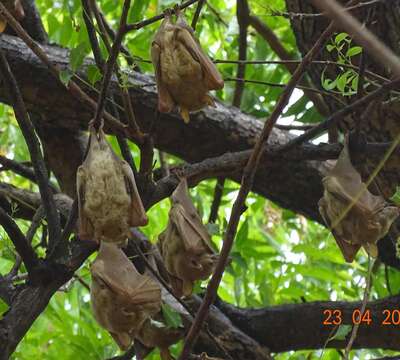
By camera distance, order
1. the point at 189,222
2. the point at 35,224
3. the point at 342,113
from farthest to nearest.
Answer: the point at 35,224 < the point at 342,113 < the point at 189,222

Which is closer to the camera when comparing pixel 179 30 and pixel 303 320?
pixel 179 30

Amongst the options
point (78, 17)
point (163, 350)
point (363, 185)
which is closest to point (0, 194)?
point (163, 350)

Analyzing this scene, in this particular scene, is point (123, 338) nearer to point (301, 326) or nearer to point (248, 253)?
point (301, 326)

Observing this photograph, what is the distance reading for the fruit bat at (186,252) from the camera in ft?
5.11

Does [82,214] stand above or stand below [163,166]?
above

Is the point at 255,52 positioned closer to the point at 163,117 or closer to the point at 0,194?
the point at 163,117

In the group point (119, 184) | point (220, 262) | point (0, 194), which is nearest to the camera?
point (119, 184)

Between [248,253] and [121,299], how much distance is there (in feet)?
5.34

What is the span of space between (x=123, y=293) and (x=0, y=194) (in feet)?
3.57

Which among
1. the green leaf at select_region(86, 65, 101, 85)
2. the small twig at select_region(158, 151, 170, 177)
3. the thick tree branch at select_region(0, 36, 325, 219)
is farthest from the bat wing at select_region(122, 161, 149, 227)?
the thick tree branch at select_region(0, 36, 325, 219)

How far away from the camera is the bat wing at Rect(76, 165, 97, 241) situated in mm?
1414

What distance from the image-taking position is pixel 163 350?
2.03 meters

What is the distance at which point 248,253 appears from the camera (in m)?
3.09
